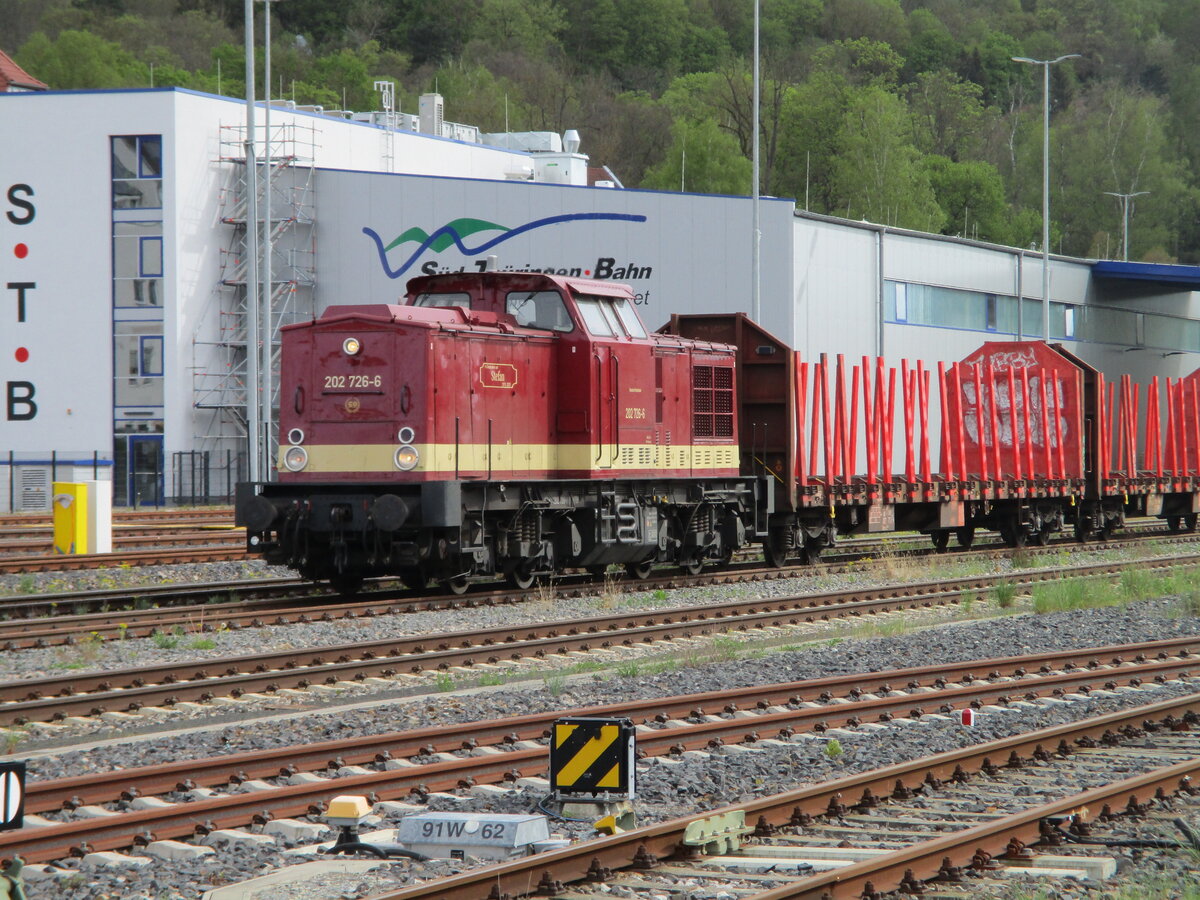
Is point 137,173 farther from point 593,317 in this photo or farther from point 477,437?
point 477,437

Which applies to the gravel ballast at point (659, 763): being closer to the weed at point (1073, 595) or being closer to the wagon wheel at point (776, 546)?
the weed at point (1073, 595)

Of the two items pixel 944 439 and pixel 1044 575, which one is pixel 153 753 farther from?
pixel 944 439

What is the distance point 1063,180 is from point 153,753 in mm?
95511

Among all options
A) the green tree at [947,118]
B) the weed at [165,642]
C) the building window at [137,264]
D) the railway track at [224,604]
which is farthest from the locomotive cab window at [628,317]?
the green tree at [947,118]

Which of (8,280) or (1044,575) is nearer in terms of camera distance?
(1044,575)

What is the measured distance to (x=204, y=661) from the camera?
1137 cm

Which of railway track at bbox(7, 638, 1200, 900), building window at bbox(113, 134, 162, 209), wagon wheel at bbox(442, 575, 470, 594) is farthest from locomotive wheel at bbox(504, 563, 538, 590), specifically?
building window at bbox(113, 134, 162, 209)

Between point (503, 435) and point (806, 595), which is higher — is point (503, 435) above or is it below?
above

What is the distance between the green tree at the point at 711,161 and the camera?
71.0 m

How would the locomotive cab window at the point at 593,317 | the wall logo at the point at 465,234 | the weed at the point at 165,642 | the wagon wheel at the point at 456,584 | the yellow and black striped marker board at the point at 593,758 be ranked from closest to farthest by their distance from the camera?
the yellow and black striped marker board at the point at 593,758
the weed at the point at 165,642
the wagon wheel at the point at 456,584
the locomotive cab window at the point at 593,317
the wall logo at the point at 465,234

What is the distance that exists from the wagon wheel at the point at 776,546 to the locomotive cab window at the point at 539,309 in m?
6.02

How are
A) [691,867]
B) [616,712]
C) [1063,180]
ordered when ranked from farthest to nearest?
1. [1063,180]
2. [616,712]
3. [691,867]

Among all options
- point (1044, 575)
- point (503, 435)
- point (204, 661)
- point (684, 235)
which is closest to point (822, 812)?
point (204, 661)

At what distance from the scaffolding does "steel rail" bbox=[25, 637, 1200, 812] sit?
35.3 meters
